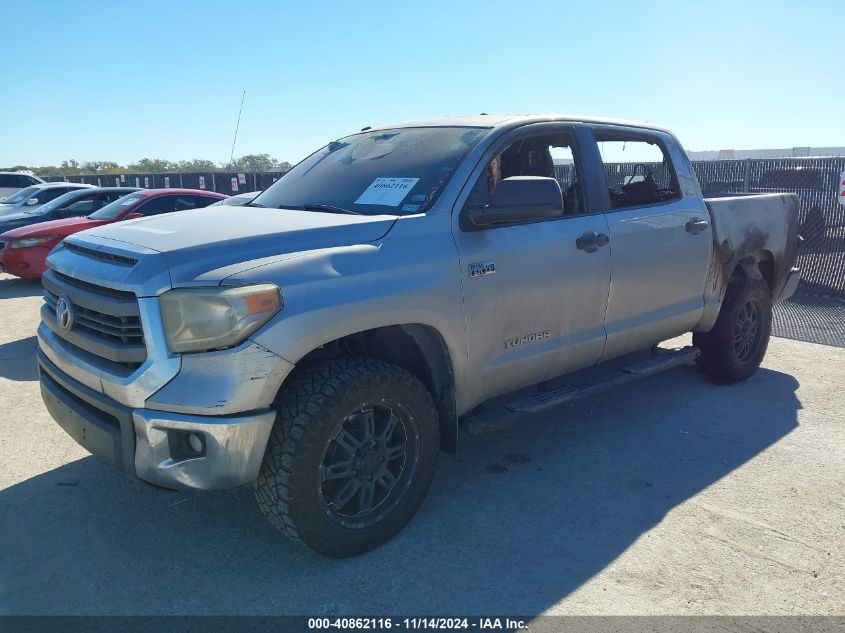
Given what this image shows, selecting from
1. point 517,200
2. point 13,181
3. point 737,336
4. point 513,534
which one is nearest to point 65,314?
point 517,200

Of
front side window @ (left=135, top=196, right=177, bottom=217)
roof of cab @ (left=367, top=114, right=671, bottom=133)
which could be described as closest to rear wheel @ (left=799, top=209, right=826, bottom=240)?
roof of cab @ (left=367, top=114, right=671, bottom=133)

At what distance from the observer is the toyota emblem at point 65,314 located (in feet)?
9.99

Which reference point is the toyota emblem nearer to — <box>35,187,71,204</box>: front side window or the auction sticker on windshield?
the auction sticker on windshield

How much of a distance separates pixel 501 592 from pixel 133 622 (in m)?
1.45

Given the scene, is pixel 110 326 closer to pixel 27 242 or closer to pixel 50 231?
pixel 50 231

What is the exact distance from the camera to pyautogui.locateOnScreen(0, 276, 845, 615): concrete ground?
2.79m

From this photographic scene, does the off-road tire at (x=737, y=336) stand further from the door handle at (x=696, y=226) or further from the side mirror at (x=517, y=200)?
the side mirror at (x=517, y=200)

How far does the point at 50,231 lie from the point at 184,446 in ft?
25.7

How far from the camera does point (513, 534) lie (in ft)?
10.7

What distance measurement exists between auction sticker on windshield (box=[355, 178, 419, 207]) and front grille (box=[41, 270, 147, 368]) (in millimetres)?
1310

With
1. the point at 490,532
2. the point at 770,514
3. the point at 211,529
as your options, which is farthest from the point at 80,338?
the point at 770,514

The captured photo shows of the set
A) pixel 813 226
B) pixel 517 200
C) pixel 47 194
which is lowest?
pixel 813 226

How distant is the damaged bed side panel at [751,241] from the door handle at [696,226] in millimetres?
194

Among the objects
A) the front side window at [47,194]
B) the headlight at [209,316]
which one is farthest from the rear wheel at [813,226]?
the front side window at [47,194]
